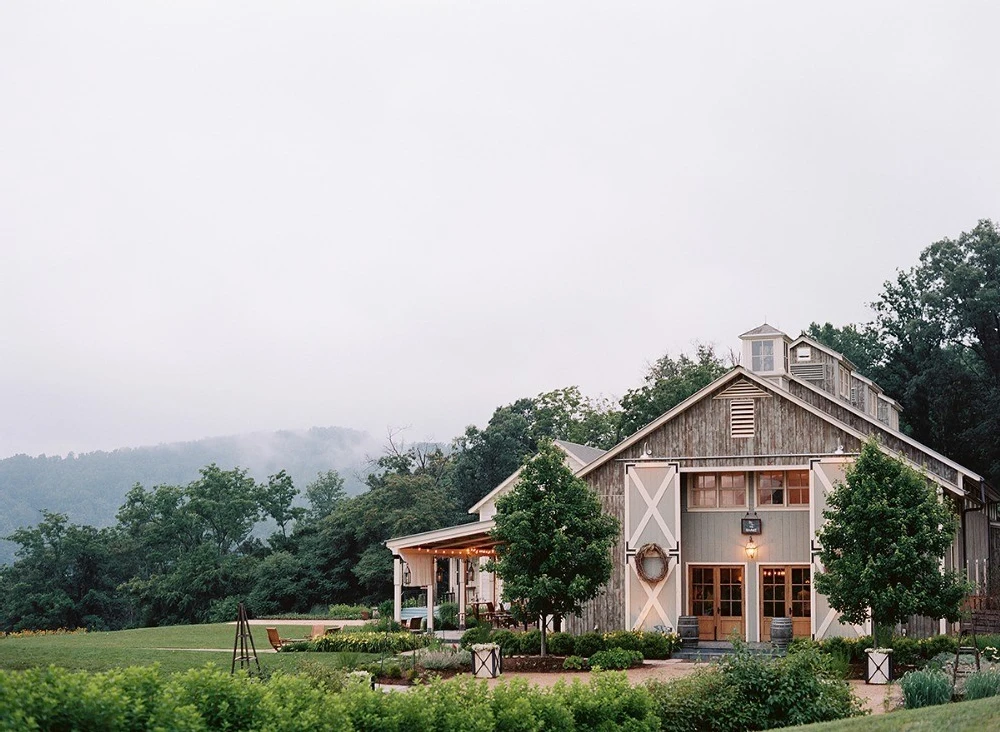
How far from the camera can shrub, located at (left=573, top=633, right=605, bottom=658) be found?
2452 centimetres

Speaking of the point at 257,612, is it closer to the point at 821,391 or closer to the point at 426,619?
the point at 426,619

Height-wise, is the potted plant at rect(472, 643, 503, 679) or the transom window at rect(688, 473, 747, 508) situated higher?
the transom window at rect(688, 473, 747, 508)

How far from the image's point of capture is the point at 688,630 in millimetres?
26094

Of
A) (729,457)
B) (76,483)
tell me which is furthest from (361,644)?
(76,483)

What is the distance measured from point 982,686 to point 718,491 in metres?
15.1

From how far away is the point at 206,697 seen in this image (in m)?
8.00

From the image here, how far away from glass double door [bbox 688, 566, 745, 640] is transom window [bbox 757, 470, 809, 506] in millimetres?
1988

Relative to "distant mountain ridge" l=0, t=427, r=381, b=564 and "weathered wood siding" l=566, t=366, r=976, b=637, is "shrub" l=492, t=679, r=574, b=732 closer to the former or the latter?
"weathered wood siding" l=566, t=366, r=976, b=637

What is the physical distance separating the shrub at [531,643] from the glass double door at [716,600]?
5041 mm

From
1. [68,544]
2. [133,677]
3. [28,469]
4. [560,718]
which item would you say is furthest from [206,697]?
[28,469]

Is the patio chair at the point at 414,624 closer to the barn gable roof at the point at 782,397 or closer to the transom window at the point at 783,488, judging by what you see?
the barn gable roof at the point at 782,397

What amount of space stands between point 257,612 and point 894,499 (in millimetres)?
32803

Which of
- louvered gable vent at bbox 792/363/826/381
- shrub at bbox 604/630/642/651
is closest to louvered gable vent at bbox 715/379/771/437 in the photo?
louvered gable vent at bbox 792/363/826/381

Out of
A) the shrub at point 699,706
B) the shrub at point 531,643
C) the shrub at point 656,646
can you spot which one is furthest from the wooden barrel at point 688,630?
the shrub at point 699,706
